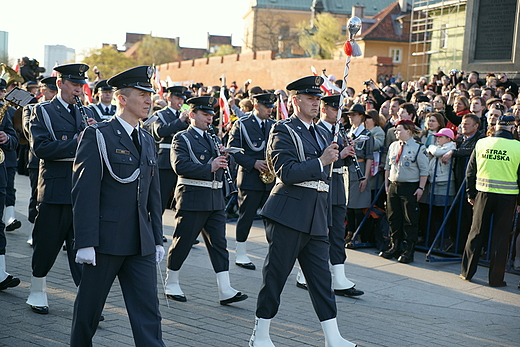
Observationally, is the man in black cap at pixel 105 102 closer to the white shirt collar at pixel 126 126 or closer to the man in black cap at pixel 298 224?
the man in black cap at pixel 298 224

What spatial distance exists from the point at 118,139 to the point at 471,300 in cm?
500

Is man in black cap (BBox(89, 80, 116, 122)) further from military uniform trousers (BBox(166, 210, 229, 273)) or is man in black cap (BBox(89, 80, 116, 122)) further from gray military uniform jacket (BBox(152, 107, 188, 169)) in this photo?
military uniform trousers (BBox(166, 210, 229, 273))

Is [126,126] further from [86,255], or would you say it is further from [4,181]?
[4,181]

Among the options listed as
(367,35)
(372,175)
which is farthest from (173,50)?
(372,175)

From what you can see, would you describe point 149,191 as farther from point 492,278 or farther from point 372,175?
point 372,175

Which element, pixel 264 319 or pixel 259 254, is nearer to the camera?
pixel 264 319

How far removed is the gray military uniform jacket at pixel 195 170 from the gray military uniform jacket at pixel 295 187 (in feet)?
5.24

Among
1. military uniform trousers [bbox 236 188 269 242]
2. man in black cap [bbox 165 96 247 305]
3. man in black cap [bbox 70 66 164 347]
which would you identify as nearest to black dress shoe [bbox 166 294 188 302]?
man in black cap [bbox 165 96 247 305]

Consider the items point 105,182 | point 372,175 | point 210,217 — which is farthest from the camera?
point 372,175

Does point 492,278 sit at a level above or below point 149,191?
below

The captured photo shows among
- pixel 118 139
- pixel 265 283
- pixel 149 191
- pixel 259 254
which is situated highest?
Result: pixel 118 139

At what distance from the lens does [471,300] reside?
24.7 ft

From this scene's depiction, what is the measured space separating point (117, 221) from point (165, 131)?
5924 millimetres

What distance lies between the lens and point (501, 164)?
26.9 ft
